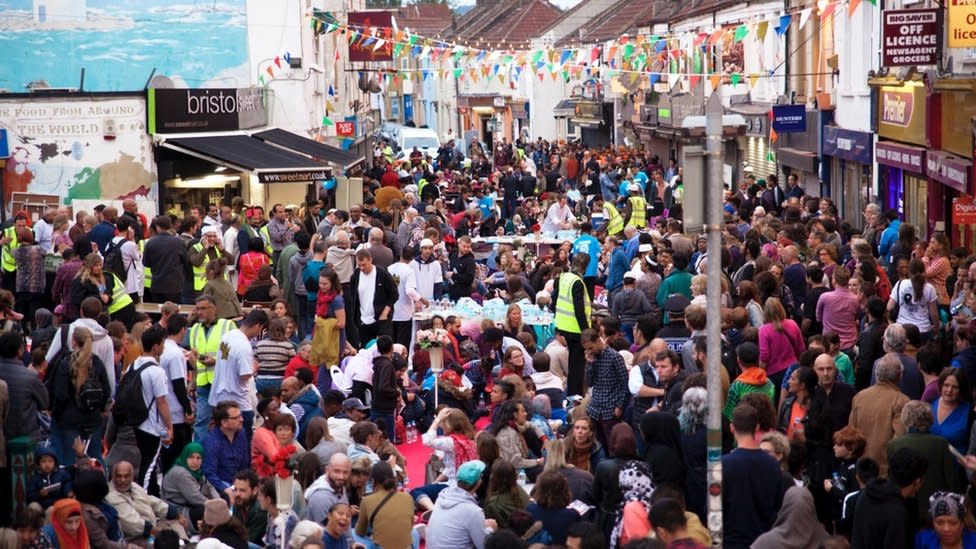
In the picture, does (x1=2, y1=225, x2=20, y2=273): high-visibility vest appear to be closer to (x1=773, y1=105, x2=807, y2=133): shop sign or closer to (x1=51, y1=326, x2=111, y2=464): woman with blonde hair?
(x1=51, y1=326, x2=111, y2=464): woman with blonde hair

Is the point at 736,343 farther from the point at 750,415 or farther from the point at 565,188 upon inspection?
the point at 565,188

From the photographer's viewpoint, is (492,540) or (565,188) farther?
(565,188)

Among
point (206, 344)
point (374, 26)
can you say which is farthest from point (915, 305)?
point (374, 26)

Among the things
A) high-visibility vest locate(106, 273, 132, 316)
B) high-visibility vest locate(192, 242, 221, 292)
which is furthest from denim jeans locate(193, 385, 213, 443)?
high-visibility vest locate(192, 242, 221, 292)

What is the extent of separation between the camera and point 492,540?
8133 mm

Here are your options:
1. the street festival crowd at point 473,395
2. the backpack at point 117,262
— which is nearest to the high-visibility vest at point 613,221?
the street festival crowd at point 473,395

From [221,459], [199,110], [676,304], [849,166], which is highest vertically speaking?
[199,110]

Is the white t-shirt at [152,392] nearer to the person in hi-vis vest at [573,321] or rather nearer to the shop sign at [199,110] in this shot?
the person in hi-vis vest at [573,321]

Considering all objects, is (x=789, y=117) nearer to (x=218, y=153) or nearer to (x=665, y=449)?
(x=218, y=153)

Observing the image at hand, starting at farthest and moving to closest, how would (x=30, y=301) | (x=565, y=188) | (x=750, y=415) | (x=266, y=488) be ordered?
(x=565, y=188)
(x=30, y=301)
(x=266, y=488)
(x=750, y=415)

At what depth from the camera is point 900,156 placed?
75.8 ft

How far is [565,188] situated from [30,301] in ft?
82.3

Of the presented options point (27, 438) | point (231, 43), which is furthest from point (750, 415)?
point (231, 43)

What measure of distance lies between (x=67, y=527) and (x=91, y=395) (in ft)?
8.45
